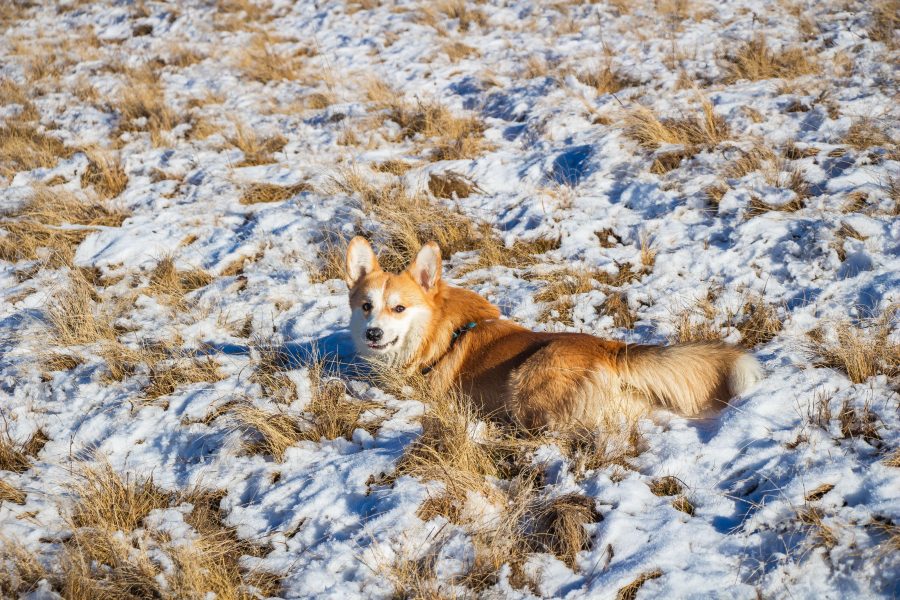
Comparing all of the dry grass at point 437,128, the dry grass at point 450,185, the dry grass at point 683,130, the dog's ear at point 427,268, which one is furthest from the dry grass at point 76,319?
the dry grass at point 683,130

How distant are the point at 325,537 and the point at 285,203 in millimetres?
4443

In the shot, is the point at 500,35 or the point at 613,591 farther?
the point at 500,35

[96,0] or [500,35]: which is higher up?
[96,0]

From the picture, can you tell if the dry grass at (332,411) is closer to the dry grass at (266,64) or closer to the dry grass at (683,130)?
the dry grass at (683,130)

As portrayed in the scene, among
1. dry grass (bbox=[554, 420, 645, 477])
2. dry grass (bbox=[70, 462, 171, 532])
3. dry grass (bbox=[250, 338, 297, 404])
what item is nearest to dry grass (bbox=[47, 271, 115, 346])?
dry grass (bbox=[250, 338, 297, 404])

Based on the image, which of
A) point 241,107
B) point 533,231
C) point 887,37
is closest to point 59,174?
point 241,107

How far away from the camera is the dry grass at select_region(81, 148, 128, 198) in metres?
6.82

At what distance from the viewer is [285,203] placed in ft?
20.7

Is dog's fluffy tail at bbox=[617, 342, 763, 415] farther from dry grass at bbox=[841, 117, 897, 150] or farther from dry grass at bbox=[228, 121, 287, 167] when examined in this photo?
dry grass at bbox=[228, 121, 287, 167]

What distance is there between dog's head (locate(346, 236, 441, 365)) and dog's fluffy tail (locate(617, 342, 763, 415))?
60.1 inches

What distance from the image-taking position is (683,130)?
20.1ft

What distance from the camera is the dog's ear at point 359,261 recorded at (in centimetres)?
410

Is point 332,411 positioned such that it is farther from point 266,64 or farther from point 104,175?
point 266,64

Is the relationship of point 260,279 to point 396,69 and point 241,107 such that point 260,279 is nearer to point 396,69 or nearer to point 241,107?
point 241,107
